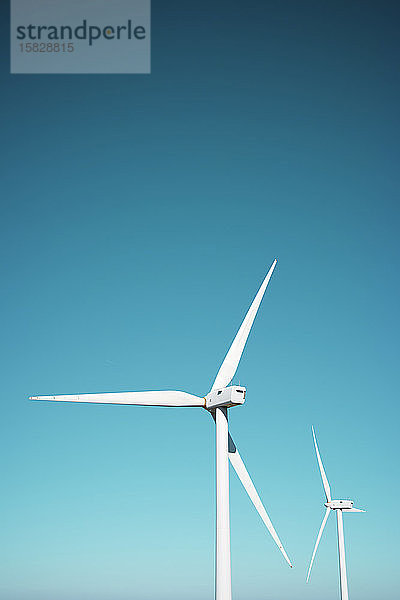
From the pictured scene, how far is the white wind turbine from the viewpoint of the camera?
137 feet

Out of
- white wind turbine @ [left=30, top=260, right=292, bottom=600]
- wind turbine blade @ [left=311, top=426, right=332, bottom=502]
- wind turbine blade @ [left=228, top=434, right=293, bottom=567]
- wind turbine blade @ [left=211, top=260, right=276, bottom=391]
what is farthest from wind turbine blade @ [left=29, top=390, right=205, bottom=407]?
wind turbine blade @ [left=311, top=426, right=332, bottom=502]

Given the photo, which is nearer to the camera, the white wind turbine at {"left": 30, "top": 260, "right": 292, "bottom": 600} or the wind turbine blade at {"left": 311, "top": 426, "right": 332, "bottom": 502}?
the white wind turbine at {"left": 30, "top": 260, "right": 292, "bottom": 600}

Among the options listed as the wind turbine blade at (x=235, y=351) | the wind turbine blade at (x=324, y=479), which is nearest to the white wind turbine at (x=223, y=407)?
the wind turbine blade at (x=235, y=351)

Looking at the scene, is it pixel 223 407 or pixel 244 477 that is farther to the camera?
pixel 244 477

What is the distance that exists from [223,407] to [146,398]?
514 cm

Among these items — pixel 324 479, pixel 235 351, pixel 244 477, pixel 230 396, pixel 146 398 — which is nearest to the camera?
pixel 230 396

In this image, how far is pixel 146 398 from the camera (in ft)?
153

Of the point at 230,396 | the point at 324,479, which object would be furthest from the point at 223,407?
the point at 324,479

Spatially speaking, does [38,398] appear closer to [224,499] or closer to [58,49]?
[224,499]

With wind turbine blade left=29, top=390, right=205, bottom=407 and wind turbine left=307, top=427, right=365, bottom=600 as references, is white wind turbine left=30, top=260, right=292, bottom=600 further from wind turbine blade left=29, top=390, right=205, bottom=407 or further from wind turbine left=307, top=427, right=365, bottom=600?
wind turbine left=307, top=427, right=365, bottom=600

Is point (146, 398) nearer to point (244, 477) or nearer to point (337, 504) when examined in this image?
point (244, 477)

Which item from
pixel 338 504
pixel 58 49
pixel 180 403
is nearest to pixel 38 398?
pixel 180 403

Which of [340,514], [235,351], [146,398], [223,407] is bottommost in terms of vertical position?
[340,514]

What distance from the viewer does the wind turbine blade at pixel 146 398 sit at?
4422 centimetres
